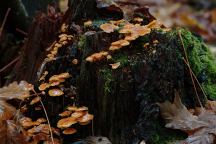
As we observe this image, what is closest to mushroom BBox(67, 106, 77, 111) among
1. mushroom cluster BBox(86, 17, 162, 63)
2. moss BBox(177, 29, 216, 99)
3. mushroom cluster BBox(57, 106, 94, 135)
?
mushroom cluster BBox(57, 106, 94, 135)

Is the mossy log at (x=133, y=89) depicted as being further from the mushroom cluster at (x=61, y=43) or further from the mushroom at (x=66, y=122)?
the mushroom cluster at (x=61, y=43)

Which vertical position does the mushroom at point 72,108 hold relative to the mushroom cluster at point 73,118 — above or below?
above

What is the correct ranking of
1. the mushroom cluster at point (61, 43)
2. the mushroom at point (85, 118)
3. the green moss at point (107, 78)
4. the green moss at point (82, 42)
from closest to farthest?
the mushroom at point (85, 118), the green moss at point (107, 78), the green moss at point (82, 42), the mushroom cluster at point (61, 43)

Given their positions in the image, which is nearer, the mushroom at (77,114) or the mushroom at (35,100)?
the mushroom at (77,114)

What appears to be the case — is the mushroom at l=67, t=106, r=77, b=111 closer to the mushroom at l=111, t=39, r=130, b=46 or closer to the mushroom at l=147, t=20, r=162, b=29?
the mushroom at l=111, t=39, r=130, b=46

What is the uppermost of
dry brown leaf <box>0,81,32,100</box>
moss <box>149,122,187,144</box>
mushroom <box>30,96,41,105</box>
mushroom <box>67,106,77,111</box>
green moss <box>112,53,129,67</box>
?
green moss <box>112,53,129,67</box>

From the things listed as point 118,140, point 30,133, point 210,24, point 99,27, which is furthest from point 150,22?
point 210,24

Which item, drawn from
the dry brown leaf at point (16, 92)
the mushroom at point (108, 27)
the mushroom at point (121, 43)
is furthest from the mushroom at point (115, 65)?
the dry brown leaf at point (16, 92)

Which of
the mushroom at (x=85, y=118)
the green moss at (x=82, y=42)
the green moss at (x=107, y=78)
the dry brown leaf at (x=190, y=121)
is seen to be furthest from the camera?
the green moss at (x=82, y=42)
